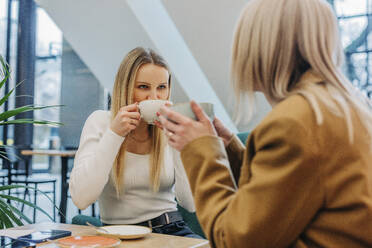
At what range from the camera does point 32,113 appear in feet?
22.7

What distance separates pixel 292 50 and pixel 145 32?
3.10 meters

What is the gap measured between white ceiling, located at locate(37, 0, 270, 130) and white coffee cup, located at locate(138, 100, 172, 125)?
79.9 inches

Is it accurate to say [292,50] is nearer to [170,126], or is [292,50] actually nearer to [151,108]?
[170,126]

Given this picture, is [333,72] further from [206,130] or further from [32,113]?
[32,113]

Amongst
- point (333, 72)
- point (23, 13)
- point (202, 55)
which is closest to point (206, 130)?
point (333, 72)

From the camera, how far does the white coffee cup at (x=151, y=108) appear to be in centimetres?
115

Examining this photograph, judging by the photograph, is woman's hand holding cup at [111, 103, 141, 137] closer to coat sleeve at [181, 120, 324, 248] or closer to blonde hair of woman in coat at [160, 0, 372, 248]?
blonde hair of woman in coat at [160, 0, 372, 248]

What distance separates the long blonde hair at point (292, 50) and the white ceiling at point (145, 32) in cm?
245

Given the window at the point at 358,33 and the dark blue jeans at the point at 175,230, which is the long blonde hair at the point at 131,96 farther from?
the window at the point at 358,33

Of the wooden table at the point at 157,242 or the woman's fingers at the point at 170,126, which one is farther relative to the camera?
the wooden table at the point at 157,242

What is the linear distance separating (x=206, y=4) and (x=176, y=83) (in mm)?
840

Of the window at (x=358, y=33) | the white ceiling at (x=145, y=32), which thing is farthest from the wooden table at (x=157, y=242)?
the window at (x=358, y=33)

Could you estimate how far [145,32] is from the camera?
366 centimetres

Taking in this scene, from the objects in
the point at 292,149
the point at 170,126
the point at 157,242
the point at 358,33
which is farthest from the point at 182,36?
the point at 292,149
